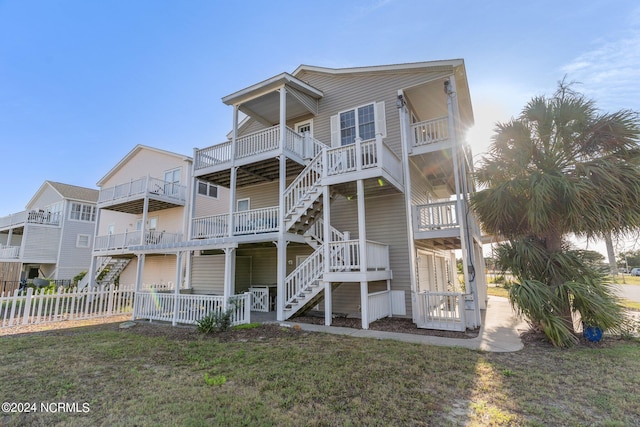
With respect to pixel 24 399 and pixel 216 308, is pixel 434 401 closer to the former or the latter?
pixel 24 399

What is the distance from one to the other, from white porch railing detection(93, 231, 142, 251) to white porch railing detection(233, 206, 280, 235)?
386 inches

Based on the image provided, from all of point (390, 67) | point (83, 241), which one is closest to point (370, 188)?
point (390, 67)

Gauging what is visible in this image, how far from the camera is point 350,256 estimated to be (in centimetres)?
990

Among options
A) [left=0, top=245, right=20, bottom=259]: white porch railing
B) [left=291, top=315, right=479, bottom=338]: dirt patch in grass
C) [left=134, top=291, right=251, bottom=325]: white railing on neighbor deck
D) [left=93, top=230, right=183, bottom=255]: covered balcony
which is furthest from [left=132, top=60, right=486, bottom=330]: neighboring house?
[left=0, top=245, right=20, bottom=259]: white porch railing

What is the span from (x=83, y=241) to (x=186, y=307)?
76.4 ft

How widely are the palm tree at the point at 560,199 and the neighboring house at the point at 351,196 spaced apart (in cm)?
178

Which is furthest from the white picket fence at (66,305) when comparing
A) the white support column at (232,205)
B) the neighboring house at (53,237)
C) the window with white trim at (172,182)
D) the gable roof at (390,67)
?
the neighboring house at (53,237)

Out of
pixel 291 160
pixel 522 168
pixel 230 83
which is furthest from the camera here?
pixel 230 83

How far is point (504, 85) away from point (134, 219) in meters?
24.1

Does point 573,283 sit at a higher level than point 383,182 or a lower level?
lower

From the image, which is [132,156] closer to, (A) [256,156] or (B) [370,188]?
(A) [256,156]

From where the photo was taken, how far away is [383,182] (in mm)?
10609

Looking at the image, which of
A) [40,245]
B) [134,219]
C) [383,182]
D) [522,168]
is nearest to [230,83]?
[383,182]

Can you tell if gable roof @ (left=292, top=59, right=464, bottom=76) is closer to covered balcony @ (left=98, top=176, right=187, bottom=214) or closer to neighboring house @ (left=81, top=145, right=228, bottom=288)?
neighboring house @ (left=81, top=145, right=228, bottom=288)
